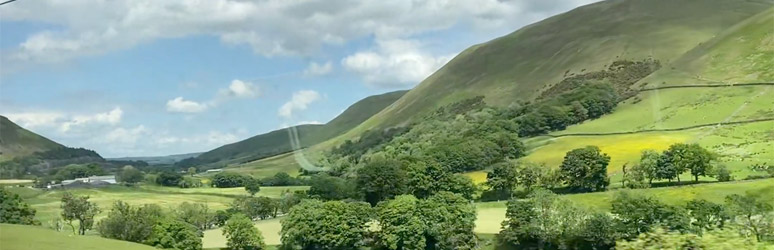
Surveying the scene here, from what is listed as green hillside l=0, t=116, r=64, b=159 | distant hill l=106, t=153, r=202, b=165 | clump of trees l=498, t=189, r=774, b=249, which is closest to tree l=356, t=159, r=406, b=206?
clump of trees l=498, t=189, r=774, b=249

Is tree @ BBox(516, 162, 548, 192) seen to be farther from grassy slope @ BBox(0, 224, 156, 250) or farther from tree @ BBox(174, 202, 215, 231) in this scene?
grassy slope @ BBox(0, 224, 156, 250)

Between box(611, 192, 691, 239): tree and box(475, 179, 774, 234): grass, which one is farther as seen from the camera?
box(475, 179, 774, 234): grass

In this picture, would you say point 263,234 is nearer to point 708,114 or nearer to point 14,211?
point 14,211

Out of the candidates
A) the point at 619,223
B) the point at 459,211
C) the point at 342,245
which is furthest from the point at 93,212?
the point at 619,223

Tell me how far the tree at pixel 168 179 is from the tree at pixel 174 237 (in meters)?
61.0

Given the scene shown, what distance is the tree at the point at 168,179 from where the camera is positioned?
403ft

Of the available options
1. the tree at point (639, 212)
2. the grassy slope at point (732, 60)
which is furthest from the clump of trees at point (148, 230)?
the grassy slope at point (732, 60)

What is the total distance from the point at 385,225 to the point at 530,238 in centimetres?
1322

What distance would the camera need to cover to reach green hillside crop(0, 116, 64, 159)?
180 metres

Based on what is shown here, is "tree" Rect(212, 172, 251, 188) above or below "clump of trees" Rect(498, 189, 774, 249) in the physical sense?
above

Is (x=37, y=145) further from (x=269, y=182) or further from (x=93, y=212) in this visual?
(x=93, y=212)

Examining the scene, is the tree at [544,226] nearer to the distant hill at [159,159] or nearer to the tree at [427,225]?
the tree at [427,225]

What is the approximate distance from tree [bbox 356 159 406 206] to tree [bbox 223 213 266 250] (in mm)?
20406

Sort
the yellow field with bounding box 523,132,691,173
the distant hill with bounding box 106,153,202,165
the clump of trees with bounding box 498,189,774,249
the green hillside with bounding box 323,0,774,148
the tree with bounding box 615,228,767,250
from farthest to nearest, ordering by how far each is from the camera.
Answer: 1. the distant hill with bounding box 106,153,202,165
2. the green hillside with bounding box 323,0,774,148
3. the yellow field with bounding box 523,132,691,173
4. the clump of trees with bounding box 498,189,774,249
5. the tree with bounding box 615,228,767,250
